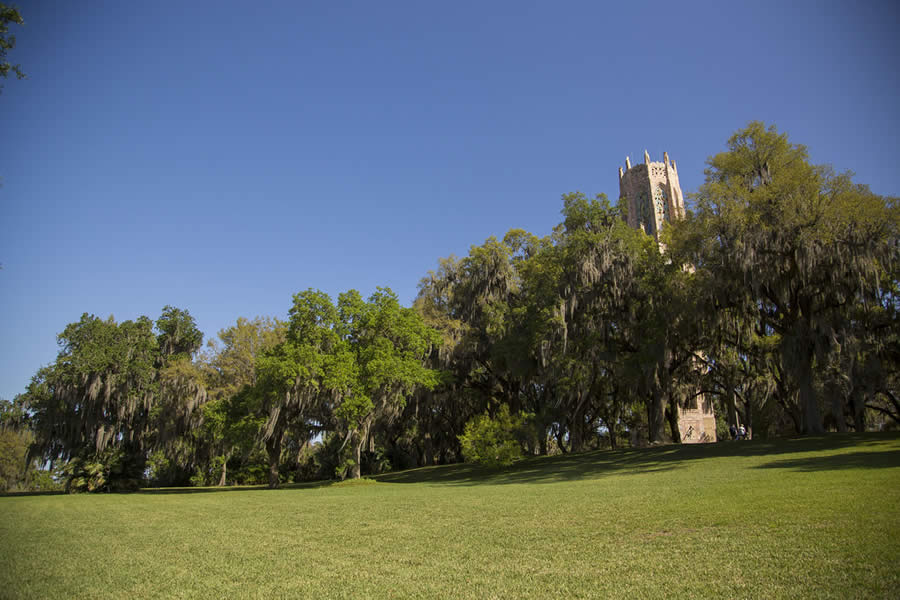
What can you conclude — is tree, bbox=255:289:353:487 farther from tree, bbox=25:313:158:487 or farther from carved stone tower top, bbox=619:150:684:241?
carved stone tower top, bbox=619:150:684:241

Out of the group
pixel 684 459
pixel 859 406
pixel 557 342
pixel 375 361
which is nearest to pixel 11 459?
pixel 375 361

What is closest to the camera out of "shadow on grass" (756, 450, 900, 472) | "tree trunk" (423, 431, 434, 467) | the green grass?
the green grass

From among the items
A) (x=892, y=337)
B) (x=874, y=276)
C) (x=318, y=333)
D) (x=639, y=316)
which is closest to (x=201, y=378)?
(x=318, y=333)

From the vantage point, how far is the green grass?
471 centimetres

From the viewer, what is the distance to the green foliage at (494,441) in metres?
23.3

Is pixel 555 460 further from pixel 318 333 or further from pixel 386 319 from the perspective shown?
pixel 318 333

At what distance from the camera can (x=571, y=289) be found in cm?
2427

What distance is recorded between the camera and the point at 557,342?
24.2 metres

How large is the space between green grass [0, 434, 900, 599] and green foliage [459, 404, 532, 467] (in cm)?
1108

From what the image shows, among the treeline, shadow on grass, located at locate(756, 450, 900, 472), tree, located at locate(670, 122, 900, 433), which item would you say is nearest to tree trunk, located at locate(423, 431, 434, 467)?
the treeline

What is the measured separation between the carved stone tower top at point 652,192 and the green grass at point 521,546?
176ft

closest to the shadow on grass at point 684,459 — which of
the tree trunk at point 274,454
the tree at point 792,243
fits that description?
the tree at point 792,243

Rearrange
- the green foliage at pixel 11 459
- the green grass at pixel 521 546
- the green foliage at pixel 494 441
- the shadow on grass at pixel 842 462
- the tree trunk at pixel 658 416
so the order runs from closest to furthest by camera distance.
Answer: the green grass at pixel 521 546, the shadow on grass at pixel 842 462, the green foliage at pixel 494 441, the tree trunk at pixel 658 416, the green foliage at pixel 11 459

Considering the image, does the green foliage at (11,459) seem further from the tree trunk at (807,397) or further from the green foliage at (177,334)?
the tree trunk at (807,397)
